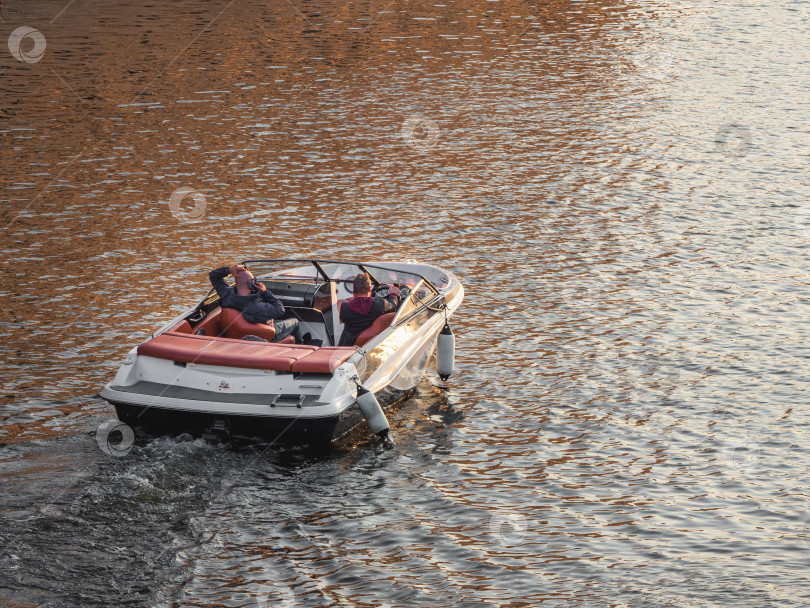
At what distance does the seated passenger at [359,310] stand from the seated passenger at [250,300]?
0.76 meters

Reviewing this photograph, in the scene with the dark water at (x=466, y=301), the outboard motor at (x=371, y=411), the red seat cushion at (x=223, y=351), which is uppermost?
the red seat cushion at (x=223, y=351)

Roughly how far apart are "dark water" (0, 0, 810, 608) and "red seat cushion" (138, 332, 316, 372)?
107cm

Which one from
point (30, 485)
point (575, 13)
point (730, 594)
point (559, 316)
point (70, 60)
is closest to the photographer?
point (730, 594)

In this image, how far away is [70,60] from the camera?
38.7 meters

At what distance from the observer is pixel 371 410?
40.4 ft

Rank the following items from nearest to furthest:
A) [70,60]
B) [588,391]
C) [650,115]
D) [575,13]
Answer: [588,391] → [650,115] → [70,60] → [575,13]

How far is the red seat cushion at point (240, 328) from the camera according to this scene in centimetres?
1384

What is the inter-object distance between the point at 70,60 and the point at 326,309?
27679mm

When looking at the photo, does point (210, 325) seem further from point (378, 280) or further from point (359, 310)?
point (378, 280)

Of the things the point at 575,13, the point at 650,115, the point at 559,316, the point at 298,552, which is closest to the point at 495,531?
the point at 298,552

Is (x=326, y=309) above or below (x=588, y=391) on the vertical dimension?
above

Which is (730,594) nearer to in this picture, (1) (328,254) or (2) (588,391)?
(2) (588,391)

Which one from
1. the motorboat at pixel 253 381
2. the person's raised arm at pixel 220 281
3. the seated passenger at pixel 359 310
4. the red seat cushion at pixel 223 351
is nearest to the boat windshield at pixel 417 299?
the motorboat at pixel 253 381

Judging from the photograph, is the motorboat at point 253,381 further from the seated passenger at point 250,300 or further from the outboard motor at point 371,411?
the seated passenger at point 250,300
